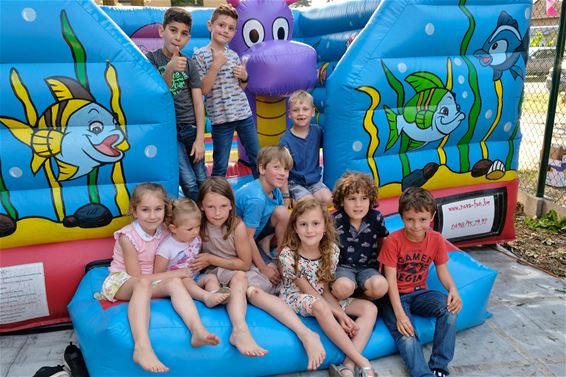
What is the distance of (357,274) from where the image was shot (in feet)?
7.89

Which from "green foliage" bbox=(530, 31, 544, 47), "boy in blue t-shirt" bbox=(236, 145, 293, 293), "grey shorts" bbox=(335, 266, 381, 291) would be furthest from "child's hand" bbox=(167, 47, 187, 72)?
"green foliage" bbox=(530, 31, 544, 47)

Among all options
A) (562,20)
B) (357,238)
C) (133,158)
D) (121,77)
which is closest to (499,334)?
(357,238)

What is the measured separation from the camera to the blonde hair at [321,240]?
7.39 feet

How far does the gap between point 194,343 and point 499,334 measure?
152cm

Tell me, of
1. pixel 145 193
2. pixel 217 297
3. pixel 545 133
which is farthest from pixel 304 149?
pixel 545 133

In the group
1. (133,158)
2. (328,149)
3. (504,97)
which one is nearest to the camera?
(133,158)

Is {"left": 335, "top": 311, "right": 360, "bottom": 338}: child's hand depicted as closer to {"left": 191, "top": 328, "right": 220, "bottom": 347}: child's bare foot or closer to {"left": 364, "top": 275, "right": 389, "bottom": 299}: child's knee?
{"left": 364, "top": 275, "right": 389, "bottom": 299}: child's knee

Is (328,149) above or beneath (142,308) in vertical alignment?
above

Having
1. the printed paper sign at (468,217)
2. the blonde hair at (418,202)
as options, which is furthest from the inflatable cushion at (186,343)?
the printed paper sign at (468,217)

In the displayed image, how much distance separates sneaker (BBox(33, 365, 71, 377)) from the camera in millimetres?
2050

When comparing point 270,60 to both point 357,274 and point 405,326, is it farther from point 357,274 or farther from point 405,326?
point 405,326

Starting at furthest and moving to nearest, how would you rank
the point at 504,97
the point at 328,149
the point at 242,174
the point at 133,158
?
the point at 242,174 → the point at 504,97 → the point at 328,149 → the point at 133,158

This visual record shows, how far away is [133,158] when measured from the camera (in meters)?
2.49

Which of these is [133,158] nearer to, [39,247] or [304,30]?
[39,247]
